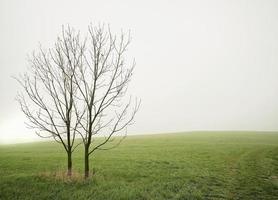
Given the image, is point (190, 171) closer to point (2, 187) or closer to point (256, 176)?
point (256, 176)

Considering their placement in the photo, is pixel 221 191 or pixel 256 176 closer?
pixel 221 191

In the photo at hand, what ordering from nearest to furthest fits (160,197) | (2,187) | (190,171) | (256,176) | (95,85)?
(160,197) < (2,187) < (95,85) < (256,176) < (190,171)

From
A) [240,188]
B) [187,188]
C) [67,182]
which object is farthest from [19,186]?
[240,188]

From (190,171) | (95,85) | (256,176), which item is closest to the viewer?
(95,85)

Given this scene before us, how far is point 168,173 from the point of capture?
24.8 meters

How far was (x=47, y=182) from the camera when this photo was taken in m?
19.2

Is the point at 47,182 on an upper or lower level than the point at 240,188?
upper

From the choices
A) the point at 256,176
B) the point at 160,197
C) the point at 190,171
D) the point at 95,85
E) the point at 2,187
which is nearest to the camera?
the point at 160,197

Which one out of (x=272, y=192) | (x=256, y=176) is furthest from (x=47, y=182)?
(x=256, y=176)

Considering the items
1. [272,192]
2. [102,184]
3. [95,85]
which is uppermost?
[95,85]

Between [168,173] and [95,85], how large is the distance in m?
11.0

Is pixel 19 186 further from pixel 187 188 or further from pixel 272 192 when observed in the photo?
pixel 272 192

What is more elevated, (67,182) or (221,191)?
(67,182)

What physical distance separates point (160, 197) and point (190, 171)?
10047 millimetres
